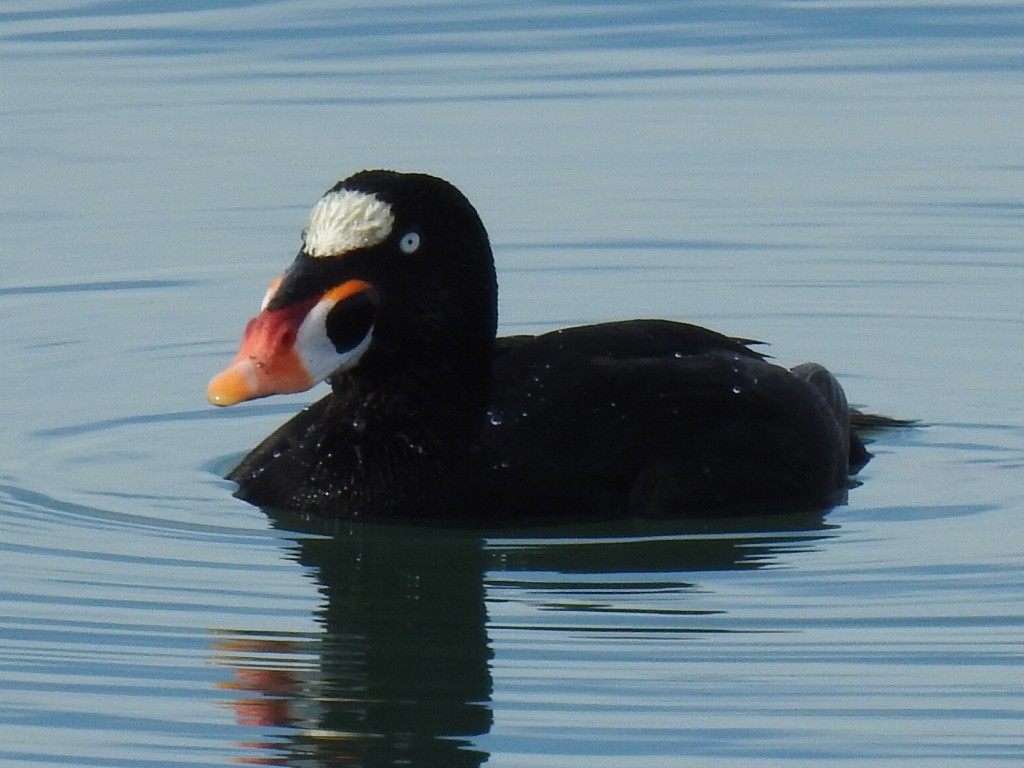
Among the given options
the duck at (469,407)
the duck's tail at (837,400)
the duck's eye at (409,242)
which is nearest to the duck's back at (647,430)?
the duck at (469,407)

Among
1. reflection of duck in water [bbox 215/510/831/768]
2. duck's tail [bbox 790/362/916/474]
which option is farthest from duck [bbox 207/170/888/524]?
duck's tail [bbox 790/362/916/474]

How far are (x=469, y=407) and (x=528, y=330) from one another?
3.03 metres

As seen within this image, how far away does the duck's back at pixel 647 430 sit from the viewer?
8859mm

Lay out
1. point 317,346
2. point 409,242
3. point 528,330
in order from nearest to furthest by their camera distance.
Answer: point 317,346, point 409,242, point 528,330

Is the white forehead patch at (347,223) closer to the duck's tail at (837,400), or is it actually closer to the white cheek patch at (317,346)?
the white cheek patch at (317,346)

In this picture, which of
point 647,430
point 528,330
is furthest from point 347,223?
point 528,330

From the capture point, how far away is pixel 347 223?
8.55 m

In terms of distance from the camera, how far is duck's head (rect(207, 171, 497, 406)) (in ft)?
27.3

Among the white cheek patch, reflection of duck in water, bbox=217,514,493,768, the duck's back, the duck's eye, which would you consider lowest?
reflection of duck in water, bbox=217,514,493,768

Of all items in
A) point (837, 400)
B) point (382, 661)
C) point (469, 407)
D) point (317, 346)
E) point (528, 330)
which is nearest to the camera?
point (382, 661)

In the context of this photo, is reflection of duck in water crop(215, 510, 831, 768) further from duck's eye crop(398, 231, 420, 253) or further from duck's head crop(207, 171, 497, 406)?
duck's eye crop(398, 231, 420, 253)

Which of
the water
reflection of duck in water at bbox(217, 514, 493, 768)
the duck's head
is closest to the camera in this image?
reflection of duck in water at bbox(217, 514, 493, 768)

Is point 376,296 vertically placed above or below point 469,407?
above

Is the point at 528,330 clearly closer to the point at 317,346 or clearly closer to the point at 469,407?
the point at 469,407
